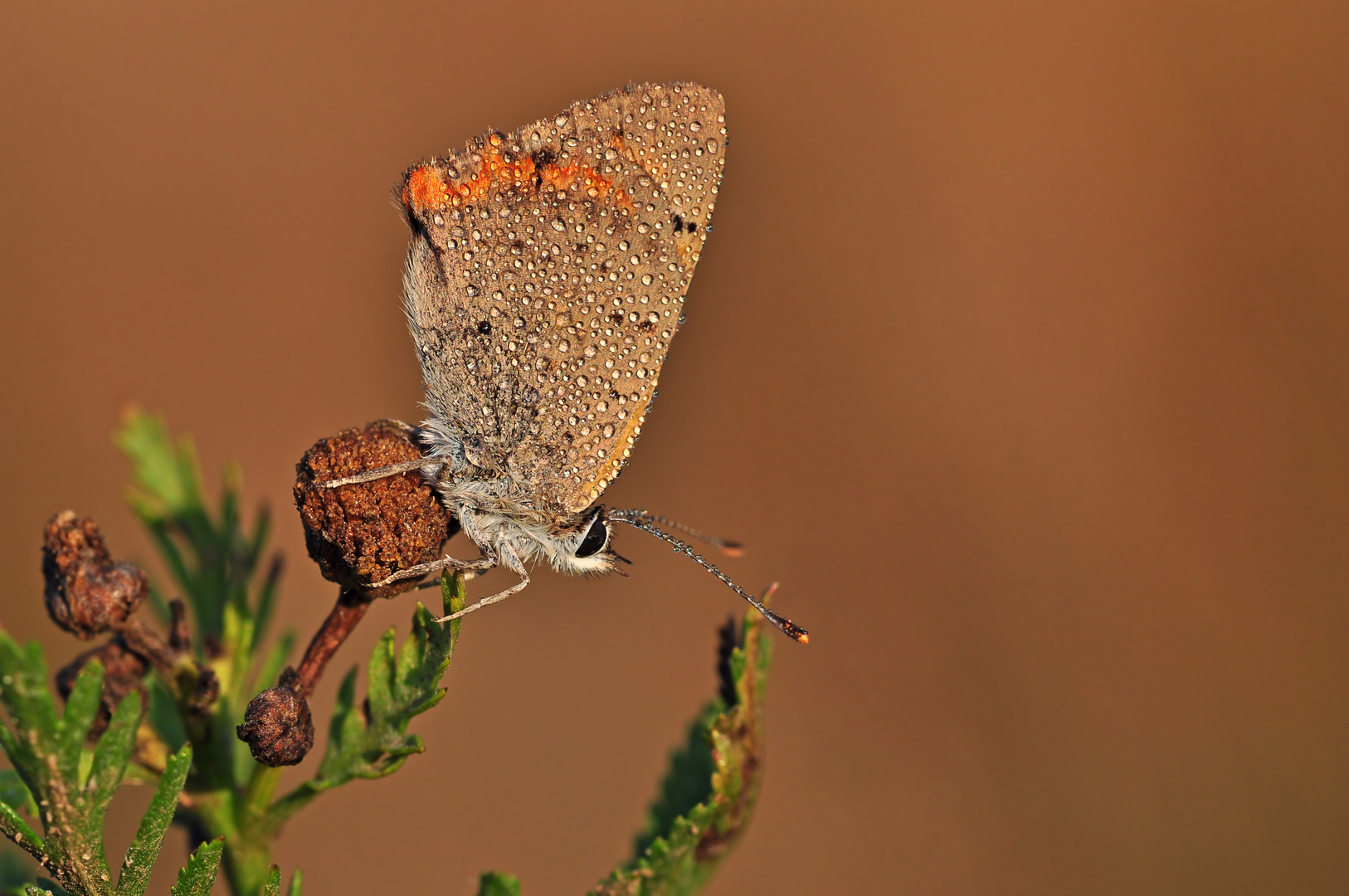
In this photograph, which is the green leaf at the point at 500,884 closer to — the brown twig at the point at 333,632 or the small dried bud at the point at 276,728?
the small dried bud at the point at 276,728

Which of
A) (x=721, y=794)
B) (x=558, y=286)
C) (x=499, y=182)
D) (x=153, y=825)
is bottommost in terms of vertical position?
(x=721, y=794)

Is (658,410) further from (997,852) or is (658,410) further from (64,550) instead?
(64,550)

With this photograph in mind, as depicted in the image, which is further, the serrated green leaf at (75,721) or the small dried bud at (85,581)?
the small dried bud at (85,581)

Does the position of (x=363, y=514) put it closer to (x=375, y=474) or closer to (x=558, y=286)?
(x=375, y=474)

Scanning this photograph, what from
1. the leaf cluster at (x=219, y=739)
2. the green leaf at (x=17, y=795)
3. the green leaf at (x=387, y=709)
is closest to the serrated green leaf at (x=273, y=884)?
the leaf cluster at (x=219, y=739)

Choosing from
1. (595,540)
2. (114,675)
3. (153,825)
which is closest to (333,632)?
(114,675)

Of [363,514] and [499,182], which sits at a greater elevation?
[499,182]
